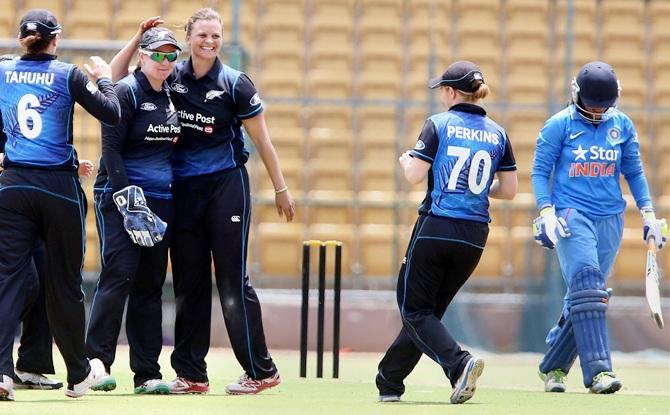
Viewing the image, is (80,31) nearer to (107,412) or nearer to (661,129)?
(661,129)

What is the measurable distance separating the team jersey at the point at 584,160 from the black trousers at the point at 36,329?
2827 mm

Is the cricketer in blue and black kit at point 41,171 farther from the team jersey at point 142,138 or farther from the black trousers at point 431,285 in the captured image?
the black trousers at point 431,285

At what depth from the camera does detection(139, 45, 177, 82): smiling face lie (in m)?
7.23

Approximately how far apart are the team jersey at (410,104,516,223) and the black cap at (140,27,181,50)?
1.39 m

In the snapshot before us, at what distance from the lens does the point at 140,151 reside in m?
7.27

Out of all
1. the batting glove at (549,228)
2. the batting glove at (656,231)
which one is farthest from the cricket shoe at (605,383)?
the batting glove at (656,231)

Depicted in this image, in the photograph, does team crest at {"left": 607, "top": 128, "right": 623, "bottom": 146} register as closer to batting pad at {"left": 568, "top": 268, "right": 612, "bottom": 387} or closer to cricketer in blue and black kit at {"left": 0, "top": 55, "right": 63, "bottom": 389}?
batting pad at {"left": 568, "top": 268, "right": 612, "bottom": 387}

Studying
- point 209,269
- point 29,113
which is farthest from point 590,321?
point 29,113

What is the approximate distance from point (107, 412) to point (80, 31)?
8.61 meters

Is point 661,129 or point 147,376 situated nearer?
point 147,376

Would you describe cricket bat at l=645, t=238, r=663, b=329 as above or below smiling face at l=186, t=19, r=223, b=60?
below

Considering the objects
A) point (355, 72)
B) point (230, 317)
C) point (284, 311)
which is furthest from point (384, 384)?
point (355, 72)

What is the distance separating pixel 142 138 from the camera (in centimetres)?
721

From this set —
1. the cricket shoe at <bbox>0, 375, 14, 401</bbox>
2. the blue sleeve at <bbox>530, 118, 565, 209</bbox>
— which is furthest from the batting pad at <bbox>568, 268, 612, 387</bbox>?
the cricket shoe at <bbox>0, 375, 14, 401</bbox>
